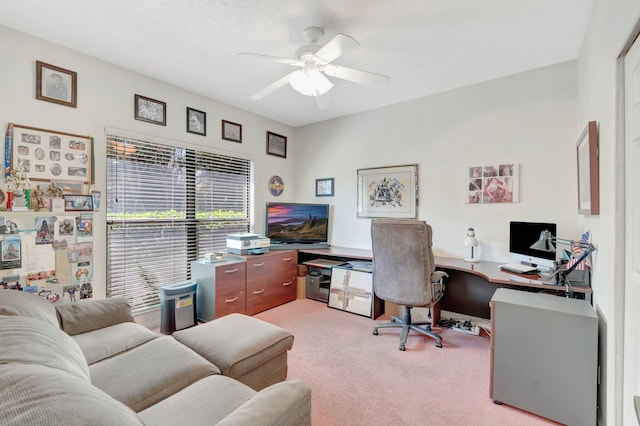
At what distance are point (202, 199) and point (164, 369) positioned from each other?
2.36m

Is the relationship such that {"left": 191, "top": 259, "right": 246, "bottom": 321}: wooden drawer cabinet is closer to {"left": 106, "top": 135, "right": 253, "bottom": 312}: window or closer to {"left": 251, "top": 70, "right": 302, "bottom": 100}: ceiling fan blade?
{"left": 106, "top": 135, "right": 253, "bottom": 312}: window

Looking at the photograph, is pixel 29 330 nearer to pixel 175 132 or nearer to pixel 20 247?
pixel 20 247

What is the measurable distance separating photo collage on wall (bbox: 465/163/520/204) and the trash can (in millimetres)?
3171

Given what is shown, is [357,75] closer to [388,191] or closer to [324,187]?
[388,191]

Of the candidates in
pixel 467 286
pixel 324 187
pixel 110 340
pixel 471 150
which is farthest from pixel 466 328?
pixel 110 340

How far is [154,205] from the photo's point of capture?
119 inches

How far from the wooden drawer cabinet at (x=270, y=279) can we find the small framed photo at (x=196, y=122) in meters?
1.62

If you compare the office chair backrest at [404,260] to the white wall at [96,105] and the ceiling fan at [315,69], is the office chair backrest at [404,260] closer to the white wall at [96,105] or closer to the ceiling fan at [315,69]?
the ceiling fan at [315,69]

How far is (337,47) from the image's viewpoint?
1.79m

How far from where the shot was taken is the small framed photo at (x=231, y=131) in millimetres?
3658

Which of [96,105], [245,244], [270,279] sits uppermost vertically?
[96,105]

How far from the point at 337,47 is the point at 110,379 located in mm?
2183

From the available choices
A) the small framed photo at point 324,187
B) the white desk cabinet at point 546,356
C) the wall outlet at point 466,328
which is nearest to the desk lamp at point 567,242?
the white desk cabinet at point 546,356

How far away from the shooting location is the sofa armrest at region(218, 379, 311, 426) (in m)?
0.93
